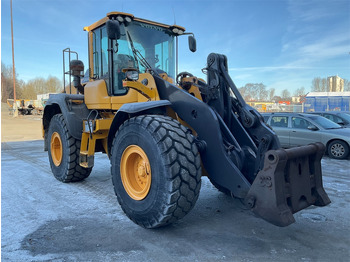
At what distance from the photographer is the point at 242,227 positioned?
145 inches

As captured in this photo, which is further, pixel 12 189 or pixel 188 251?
pixel 12 189

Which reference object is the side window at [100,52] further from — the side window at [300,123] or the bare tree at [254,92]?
the bare tree at [254,92]

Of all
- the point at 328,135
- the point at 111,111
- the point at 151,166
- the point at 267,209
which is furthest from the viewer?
the point at 328,135

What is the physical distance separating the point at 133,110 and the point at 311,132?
25.5 ft

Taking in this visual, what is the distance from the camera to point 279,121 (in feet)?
34.3

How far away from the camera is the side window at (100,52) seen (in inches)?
197

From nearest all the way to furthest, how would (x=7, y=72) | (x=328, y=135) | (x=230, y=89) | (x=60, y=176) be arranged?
(x=230, y=89) → (x=60, y=176) → (x=328, y=135) → (x=7, y=72)

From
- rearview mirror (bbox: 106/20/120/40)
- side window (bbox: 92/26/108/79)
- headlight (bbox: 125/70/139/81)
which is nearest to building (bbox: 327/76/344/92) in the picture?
side window (bbox: 92/26/108/79)

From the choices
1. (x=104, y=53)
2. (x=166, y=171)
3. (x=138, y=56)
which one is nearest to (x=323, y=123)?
(x=138, y=56)

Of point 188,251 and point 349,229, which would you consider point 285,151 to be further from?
point 349,229

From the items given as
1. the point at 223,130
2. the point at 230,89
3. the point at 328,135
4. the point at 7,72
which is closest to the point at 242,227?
the point at 223,130

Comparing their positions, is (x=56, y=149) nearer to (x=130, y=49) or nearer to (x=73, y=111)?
(x=73, y=111)

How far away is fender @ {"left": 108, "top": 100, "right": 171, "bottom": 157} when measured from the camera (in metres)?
3.60

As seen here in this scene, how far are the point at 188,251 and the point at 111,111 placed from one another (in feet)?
9.76
